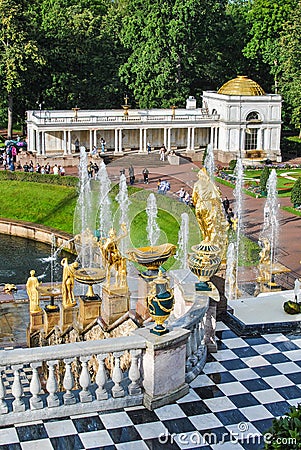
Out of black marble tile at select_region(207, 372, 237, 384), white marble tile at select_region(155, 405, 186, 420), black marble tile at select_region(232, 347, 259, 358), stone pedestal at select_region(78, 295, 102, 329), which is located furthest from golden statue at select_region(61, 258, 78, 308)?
white marble tile at select_region(155, 405, 186, 420)

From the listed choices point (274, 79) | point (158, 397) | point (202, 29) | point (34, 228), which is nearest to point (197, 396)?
point (158, 397)

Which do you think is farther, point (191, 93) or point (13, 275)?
point (191, 93)

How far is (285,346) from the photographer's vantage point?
15.3 metres

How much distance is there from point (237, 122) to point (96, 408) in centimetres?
5286

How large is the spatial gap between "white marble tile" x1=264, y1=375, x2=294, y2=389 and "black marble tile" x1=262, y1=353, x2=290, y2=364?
0.65 meters

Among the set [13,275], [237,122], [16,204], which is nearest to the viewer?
[13,275]

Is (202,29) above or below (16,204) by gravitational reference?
above

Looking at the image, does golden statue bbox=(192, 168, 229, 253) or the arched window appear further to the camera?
the arched window

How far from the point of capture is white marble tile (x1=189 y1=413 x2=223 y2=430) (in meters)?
12.0

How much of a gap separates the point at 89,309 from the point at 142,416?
731 centimetres

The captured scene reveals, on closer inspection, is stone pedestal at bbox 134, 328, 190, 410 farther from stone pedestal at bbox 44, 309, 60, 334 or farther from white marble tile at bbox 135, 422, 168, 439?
stone pedestal at bbox 44, 309, 60, 334

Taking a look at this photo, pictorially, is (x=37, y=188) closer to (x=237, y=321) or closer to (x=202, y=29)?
(x=202, y=29)

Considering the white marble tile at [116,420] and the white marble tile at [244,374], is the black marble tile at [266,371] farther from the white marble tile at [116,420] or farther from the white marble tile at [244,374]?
the white marble tile at [116,420]

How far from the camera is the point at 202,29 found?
66.0 metres
